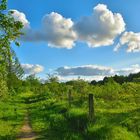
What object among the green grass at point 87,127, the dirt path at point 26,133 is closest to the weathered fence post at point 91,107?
the green grass at point 87,127

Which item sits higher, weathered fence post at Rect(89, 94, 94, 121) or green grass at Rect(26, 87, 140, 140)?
weathered fence post at Rect(89, 94, 94, 121)

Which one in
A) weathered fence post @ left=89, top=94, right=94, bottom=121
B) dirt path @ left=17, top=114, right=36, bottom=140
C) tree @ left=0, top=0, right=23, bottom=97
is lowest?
dirt path @ left=17, top=114, right=36, bottom=140

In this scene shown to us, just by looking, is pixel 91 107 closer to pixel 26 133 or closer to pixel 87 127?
pixel 87 127

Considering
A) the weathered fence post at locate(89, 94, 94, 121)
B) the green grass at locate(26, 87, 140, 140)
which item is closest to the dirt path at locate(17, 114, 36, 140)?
the green grass at locate(26, 87, 140, 140)

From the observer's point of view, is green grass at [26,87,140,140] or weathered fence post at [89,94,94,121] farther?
weathered fence post at [89,94,94,121]

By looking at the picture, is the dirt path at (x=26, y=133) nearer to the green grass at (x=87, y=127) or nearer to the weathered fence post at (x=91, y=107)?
the green grass at (x=87, y=127)

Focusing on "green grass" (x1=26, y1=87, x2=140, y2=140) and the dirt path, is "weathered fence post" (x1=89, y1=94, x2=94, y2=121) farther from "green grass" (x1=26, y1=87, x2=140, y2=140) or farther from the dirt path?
the dirt path

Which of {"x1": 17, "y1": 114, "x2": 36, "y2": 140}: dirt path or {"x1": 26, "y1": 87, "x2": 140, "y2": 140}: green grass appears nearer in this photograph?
{"x1": 26, "y1": 87, "x2": 140, "y2": 140}: green grass

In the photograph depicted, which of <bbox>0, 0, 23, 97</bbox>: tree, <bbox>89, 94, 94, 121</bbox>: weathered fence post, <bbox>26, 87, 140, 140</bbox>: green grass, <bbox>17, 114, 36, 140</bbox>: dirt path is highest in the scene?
<bbox>0, 0, 23, 97</bbox>: tree

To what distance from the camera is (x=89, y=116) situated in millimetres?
18438

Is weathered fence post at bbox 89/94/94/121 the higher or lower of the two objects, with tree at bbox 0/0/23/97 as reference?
lower

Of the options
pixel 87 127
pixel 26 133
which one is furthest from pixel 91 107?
pixel 26 133

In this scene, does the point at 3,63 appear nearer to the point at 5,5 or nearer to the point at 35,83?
the point at 5,5

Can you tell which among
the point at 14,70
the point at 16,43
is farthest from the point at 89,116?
the point at 14,70
